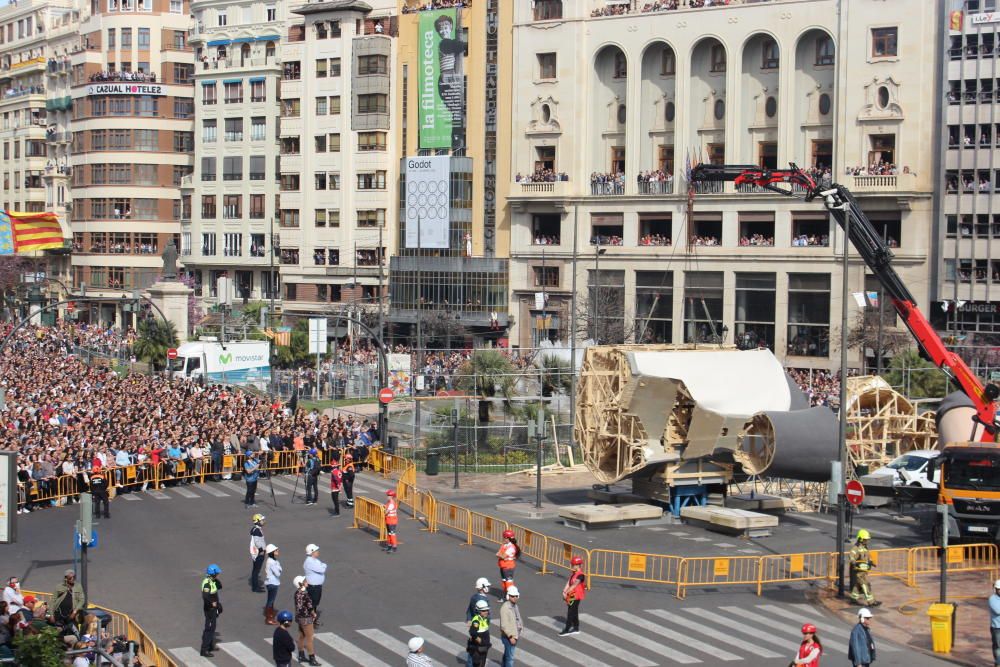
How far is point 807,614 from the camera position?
1030 inches

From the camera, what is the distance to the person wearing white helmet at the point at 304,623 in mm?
22125

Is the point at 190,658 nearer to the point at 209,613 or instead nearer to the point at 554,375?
the point at 209,613

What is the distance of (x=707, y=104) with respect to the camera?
75438 millimetres

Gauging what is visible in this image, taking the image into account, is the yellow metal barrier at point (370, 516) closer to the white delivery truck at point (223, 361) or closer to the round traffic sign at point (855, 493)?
the round traffic sign at point (855, 493)

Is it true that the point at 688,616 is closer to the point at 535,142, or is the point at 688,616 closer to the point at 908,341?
the point at 908,341

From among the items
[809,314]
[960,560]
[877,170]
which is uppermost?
[877,170]

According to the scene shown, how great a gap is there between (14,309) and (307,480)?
71.6 meters

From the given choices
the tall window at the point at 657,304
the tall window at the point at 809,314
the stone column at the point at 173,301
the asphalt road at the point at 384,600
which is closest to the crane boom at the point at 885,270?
the asphalt road at the point at 384,600

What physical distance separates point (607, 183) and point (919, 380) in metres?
29.8

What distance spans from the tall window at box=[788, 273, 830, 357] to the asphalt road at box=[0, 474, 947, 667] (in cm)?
3679

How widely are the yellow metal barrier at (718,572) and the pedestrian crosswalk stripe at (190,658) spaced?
956cm

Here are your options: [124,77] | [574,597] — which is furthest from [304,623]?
[124,77]

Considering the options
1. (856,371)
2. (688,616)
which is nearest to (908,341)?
(856,371)

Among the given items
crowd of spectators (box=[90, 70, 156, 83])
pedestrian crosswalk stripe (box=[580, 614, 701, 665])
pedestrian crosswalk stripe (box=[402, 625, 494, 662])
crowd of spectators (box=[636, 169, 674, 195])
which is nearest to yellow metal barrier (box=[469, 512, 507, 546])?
pedestrian crosswalk stripe (box=[580, 614, 701, 665])
